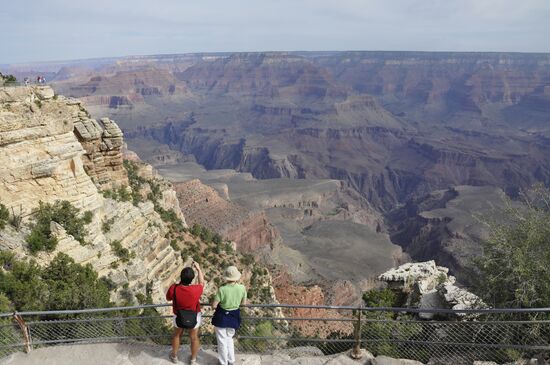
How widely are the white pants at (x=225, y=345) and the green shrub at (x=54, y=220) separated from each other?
31.2 feet

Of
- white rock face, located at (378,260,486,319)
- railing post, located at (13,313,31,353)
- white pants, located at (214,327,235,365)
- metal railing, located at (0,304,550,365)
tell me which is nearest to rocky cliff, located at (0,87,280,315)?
metal railing, located at (0,304,550,365)

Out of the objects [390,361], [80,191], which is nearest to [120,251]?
[80,191]

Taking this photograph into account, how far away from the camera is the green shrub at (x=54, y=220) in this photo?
1492 cm

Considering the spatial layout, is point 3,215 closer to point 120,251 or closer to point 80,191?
point 80,191

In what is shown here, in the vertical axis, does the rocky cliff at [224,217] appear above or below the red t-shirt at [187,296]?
below

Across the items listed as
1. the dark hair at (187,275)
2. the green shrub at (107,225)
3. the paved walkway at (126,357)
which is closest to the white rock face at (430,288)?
the paved walkway at (126,357)

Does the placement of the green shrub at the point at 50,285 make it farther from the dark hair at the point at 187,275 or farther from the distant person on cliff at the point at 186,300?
the dark hair at the point at 187,275

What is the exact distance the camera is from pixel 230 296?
833cm

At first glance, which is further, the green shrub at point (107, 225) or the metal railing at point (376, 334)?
the green shrub at point (107, 225)

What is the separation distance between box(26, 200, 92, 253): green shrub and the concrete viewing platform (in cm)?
674

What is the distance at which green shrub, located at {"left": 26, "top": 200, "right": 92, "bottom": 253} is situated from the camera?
14.9 metres

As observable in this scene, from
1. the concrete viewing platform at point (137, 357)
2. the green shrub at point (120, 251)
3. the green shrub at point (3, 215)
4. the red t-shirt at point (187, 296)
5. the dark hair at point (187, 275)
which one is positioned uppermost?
the dark hair at point (187, 275)

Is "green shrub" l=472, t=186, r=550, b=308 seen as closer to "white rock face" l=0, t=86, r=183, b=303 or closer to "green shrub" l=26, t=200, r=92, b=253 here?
"white rock face" l=0, t=86, r=183, b=303

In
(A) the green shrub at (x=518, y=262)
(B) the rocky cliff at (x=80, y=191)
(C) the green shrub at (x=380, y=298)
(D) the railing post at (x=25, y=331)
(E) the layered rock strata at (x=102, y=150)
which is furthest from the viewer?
(C) the green shrub at (x=380, y=298)
